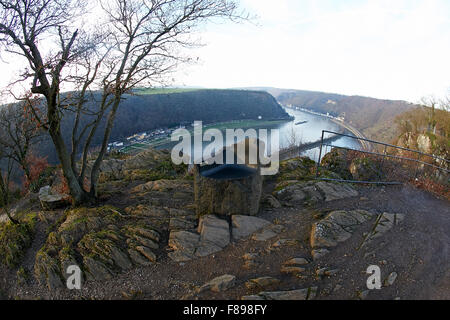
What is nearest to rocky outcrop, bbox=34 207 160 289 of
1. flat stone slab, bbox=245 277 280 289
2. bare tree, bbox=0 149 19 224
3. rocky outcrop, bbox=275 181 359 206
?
bare tree, bbox=0 149 19 224

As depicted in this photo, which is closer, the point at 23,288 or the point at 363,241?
the point at 23,288

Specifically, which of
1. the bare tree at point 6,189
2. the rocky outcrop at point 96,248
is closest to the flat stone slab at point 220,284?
the rocky outcrop at point 96,248

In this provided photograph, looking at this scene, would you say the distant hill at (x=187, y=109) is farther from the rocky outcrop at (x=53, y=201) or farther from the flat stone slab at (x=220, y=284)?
the flat stone slab at (x=220, y=284)

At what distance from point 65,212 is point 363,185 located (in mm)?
9125

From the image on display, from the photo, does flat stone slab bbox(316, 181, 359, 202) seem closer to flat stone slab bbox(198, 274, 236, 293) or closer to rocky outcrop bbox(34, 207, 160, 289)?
flat stone slab bbox(198, 274, 236, 293)

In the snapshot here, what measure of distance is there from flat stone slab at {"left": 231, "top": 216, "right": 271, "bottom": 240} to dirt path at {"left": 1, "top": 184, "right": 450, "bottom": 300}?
28cm

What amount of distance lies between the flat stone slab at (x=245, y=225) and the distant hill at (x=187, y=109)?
44647 mm

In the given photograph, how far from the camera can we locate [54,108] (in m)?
6.23

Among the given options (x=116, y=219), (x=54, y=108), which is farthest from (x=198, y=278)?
(x=54, y=108)

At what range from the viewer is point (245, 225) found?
20.1 feet

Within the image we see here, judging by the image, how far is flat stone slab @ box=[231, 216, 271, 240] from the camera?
5919 millimetres
